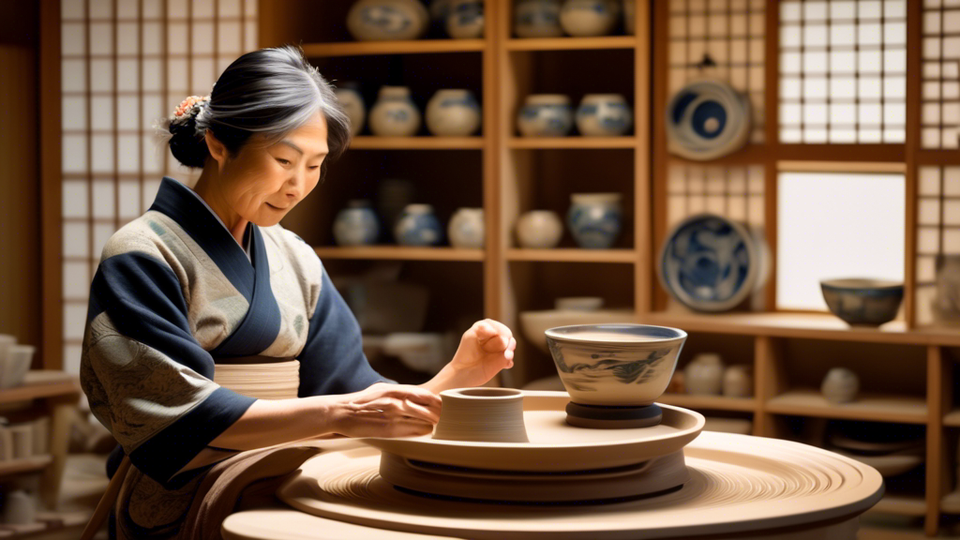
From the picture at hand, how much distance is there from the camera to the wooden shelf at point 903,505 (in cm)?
375

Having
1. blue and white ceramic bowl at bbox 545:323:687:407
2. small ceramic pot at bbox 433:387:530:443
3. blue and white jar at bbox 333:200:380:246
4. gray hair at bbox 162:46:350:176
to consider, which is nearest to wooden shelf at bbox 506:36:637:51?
blue and white jar at bbox 333:200:380:246

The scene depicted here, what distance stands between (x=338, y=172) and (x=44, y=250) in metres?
1.21

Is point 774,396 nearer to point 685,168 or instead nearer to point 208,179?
point 685,168

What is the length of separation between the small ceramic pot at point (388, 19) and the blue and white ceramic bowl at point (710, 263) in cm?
133

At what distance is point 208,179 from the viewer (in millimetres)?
2135

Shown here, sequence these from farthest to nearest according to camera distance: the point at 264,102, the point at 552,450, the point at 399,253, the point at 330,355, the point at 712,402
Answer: the point at 399,253
the point at 712,402
the point at 330,355
the point at 264,102
the point at 552,450

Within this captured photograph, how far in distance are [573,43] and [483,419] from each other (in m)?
2.73

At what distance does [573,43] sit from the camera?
4145 millimetres

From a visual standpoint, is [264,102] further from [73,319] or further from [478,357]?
[73,319]

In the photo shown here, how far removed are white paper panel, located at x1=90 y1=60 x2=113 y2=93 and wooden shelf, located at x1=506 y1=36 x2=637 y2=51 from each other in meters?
1.60

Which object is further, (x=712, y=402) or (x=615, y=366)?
(x=712, y=402)

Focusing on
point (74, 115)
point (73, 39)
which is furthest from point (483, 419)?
point (73, 39)

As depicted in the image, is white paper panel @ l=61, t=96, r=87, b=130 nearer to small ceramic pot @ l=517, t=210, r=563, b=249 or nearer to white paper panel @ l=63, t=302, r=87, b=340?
white paper panel @ l=63, t=302, r=87, b=340

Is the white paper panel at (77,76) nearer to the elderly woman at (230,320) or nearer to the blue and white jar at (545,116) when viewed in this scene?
the blue and white jar at (545,116)
